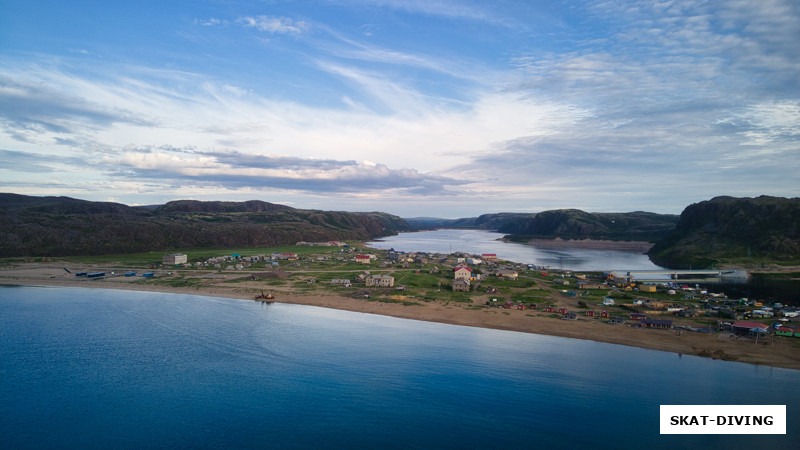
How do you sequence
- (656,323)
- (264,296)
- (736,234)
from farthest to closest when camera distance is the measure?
(736,234), (264,296), (656,323)

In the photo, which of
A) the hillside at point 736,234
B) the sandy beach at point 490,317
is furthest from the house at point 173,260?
the hillside at point 736,234

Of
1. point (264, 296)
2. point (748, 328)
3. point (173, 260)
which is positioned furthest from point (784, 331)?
point (173, 260)

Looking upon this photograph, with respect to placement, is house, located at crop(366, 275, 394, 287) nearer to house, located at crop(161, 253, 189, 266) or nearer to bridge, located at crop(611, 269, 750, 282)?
house, located at crop(161, 253, 189, 266)

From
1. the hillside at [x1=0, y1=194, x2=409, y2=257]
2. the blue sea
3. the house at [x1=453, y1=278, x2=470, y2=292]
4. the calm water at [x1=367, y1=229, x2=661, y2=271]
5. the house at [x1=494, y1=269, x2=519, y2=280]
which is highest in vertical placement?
the hillside at [x1=0, y1=194, x2=409, y2=257]

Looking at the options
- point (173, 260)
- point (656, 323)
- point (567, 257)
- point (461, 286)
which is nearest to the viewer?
point (656, 323)

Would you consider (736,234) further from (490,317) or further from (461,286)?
(490,317)

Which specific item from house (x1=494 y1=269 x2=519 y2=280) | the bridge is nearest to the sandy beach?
house (x1=494 y1=269 x2=519 y2=280)
